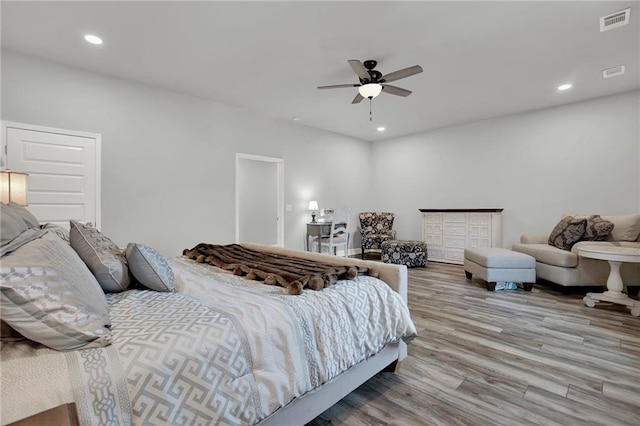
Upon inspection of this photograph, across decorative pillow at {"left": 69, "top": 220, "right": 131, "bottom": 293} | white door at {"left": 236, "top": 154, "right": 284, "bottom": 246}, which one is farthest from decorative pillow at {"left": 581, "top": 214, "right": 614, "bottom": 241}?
white door at {"left": 236, "top": 154, "right": 284, "bottom": 246}

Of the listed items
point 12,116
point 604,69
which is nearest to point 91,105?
point 12,116

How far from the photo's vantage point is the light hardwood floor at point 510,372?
158 centimetres

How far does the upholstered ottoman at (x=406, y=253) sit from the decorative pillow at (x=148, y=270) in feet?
14.3

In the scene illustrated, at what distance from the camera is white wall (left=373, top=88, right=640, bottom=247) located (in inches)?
173

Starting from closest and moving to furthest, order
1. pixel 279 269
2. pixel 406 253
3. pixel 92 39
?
pixel 279 269 < pixel 92 39 < pixel 406 253

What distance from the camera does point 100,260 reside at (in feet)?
4.84

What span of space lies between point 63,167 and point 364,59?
373cm

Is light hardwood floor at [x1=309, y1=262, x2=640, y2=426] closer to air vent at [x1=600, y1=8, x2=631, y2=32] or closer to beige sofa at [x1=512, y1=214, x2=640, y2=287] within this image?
beige sofa at [x1=512, y1=214, x2=640, y2=287]

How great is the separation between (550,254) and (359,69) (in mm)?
3510

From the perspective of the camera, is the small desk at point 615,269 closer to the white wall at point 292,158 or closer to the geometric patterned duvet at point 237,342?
the white wall at point 292,158

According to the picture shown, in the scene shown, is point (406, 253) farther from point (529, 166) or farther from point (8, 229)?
point (8, 229)

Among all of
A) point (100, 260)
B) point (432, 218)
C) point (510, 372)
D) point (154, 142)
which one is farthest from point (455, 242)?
point (100, 260)

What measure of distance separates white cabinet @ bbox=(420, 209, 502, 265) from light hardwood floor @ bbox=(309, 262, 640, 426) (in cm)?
231

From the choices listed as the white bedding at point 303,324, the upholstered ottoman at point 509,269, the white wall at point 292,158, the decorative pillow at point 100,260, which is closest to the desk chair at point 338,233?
the white wall at point 292,158
